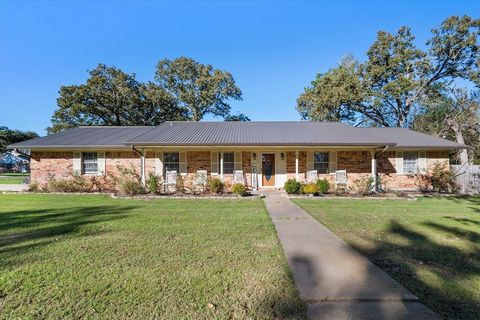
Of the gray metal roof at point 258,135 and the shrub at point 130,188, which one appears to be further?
the gray metal roof at point 258,135

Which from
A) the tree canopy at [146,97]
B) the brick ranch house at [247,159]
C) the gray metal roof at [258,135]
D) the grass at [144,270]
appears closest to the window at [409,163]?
the brick ranch house at [247,159]

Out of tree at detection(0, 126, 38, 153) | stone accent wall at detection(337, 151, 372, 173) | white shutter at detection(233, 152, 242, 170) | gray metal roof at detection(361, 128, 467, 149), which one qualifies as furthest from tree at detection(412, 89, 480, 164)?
tree at detection(0, 126, 38, 153)

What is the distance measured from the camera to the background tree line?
22234mm

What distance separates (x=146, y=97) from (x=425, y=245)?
3001cm

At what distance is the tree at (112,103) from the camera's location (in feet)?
92.1

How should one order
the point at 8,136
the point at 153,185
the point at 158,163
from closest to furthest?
the point at 153,185 → the point at 158,163 → the point at 8,136

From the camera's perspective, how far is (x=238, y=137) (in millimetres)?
13984

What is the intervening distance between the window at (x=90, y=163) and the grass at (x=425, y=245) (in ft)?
38.3

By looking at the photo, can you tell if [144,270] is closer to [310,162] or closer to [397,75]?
[310,162]

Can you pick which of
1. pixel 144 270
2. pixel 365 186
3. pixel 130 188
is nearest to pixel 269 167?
pixel 365 186

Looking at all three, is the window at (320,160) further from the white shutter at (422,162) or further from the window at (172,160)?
the window at (172,160)

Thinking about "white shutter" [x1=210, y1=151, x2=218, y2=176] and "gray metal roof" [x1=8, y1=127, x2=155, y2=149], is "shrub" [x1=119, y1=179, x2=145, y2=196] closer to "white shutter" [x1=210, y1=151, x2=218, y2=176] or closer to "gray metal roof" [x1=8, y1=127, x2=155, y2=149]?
"gray metal roof" [x1=8, y1=127, x2=155, y2=149]

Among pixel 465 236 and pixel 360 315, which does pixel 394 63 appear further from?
pixel 360 315

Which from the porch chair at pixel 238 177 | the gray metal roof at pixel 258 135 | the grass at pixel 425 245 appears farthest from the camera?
the porch chair at pixel 238 177
